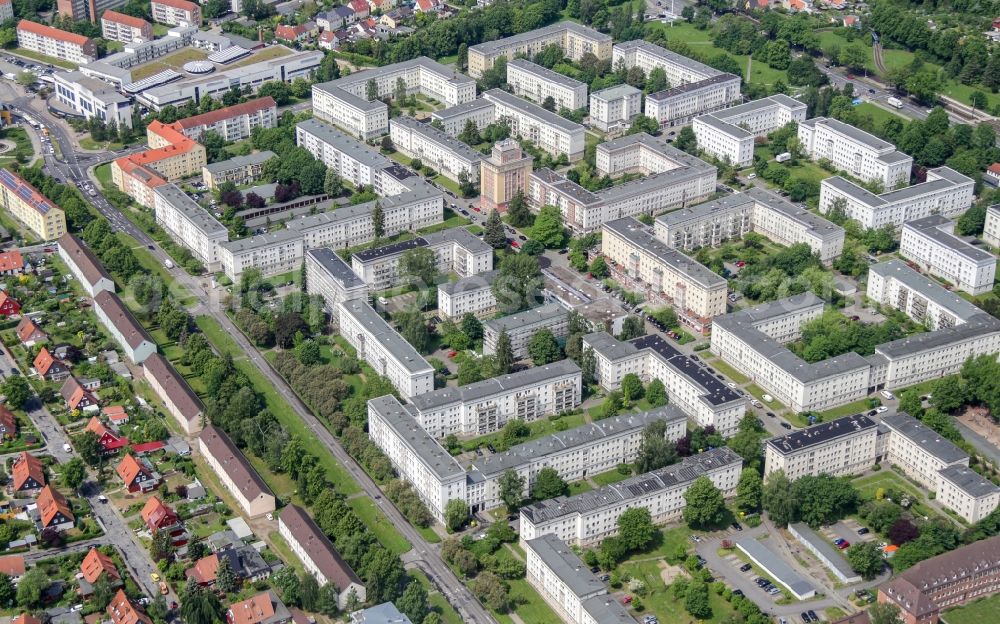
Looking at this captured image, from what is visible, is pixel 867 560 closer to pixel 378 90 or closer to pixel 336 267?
pixel 336 267

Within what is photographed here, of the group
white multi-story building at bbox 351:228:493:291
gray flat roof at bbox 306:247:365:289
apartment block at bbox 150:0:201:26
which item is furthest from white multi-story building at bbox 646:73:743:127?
apartment block at bbox 150:0:201:26

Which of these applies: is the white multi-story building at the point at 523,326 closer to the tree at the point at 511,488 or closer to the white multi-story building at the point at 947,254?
the tree at the point at 511,488

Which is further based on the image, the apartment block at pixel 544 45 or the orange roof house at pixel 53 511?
the apartment block at pixel 544 45

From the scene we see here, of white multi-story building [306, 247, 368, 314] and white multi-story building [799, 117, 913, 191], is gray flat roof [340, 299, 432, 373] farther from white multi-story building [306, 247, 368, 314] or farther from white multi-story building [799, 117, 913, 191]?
white multi-story building [799, 117, 913, 191]

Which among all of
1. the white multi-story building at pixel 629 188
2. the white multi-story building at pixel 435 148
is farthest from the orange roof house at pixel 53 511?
the white multi-story building at pixel 435 148

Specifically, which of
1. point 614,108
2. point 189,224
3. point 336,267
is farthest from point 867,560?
point 614,108

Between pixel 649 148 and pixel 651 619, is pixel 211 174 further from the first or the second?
pixel 651 619

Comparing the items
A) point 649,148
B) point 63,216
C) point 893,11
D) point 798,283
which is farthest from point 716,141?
point 63,216
